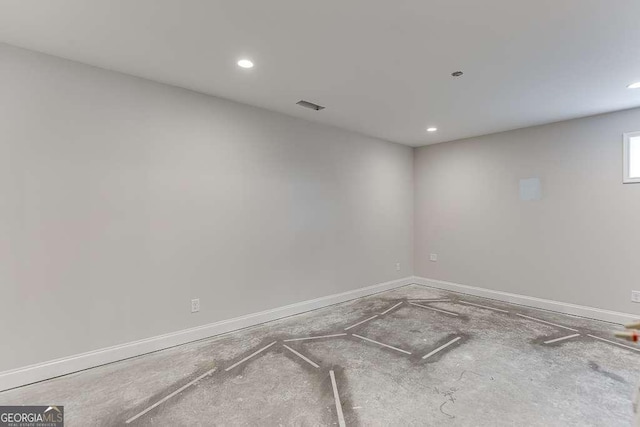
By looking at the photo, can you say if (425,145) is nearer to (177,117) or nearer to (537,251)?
(537,251)

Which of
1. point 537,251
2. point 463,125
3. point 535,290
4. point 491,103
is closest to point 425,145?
point 463,125

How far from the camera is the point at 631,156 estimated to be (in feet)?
11.3

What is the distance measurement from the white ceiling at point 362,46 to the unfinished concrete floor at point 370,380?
2531 millimetres

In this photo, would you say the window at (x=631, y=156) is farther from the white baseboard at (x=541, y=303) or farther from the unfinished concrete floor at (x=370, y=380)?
the unfinished concrete floor at (x=370, y=380)

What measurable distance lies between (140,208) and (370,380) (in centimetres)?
250

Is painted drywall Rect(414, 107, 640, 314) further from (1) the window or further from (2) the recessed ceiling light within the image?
(2) the recessed ceiling light

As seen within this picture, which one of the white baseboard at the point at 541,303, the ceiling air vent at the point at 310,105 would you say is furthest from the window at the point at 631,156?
the ceiling air vent at the point at 310,105

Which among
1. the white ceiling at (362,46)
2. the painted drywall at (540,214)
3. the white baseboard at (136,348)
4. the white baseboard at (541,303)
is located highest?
the white ceiling at (362,46)

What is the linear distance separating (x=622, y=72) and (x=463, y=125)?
1.70 m

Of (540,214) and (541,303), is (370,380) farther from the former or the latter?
(540,214)

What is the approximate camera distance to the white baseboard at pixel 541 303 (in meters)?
3.51

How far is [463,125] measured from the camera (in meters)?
4.16

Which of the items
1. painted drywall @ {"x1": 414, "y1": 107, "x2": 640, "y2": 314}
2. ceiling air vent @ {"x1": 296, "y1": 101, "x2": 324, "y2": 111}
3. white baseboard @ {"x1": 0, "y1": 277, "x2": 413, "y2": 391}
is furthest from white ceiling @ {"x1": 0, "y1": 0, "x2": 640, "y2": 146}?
white baseboard @ {"x1": 0, "y1": 277, "x2": 413, "y2": 391}

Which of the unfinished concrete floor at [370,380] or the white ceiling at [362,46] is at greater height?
the white ceiling at [362,46]
